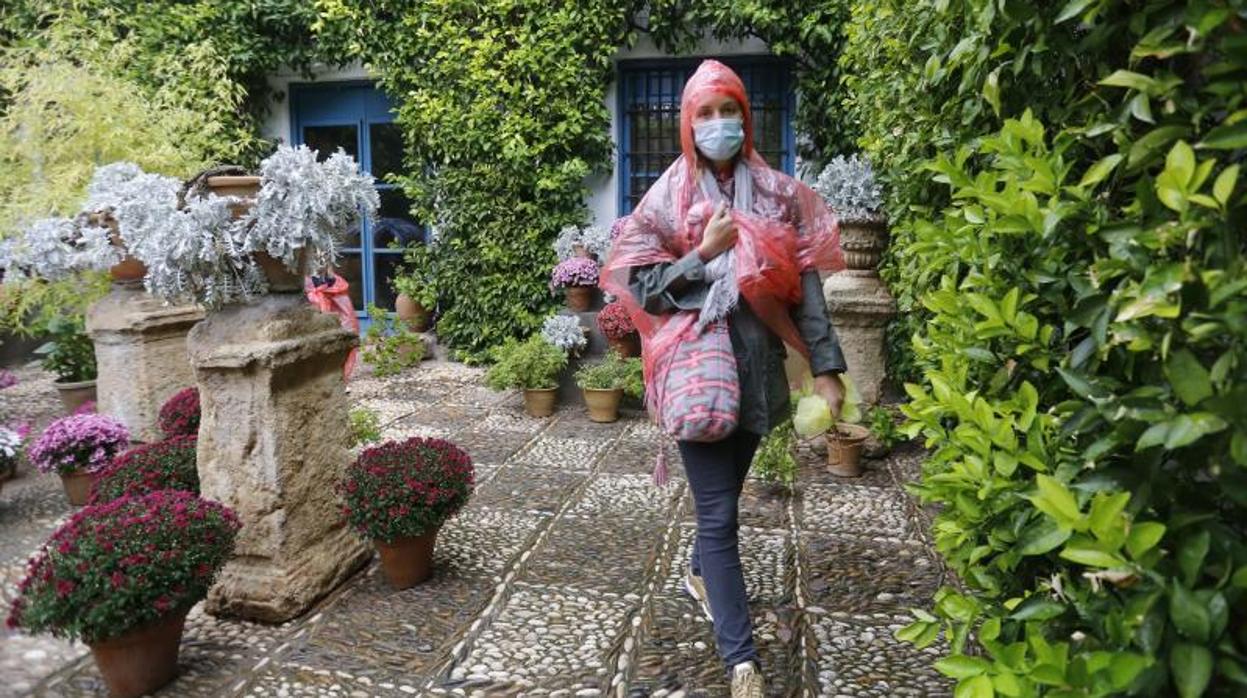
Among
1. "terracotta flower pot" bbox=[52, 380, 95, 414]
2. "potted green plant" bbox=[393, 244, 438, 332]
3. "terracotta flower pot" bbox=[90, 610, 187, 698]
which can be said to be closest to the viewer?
"terracotta flower pot" bbox=[90, 610, 187, 698]

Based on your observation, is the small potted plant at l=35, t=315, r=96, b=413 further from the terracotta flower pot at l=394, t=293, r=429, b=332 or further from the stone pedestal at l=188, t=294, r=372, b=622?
the stone pedestal at l=188, t=294, r=372, b=622

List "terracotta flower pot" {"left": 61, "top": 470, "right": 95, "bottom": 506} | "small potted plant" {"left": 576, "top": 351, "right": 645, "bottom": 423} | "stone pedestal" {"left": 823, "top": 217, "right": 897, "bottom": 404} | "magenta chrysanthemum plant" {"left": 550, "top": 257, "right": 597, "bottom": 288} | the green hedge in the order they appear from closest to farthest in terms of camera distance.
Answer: the green hedge
"terracotta flower pot" {"left": 61, "top": 470, "right": 95, "bottom": 506}
"stone pedestal" {"left": 823, "top": 217, "right": 897, "bottom": 404}
"small potted plant" {"left": 576, "top": 351, "right": 645, "bottom": 423}
"magenta chrysanthemum plant" {"left": 550, "top": 257, "right": 597, "bottom": 288}

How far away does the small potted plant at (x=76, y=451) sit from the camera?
14.0 ft

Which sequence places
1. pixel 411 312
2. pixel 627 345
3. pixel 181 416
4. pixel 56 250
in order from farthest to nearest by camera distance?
pixel 411 312, pixel 627 345, pixel 56 250, pixel 181 416

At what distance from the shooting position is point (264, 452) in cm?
305

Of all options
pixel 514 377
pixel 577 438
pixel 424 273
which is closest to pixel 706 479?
pixel 577 438

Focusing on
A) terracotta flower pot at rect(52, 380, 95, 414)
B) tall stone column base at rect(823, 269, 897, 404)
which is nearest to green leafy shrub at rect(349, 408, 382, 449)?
terracotta flower pot at rect(52, 380, 95, 414)

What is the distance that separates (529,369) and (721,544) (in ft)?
13.0

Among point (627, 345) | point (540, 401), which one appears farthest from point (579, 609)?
point (627, 345)

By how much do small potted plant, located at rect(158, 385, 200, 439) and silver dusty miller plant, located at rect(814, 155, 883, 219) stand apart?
4018mm

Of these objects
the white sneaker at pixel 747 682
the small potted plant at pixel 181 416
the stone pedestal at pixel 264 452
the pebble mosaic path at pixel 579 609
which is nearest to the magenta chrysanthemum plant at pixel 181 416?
the small potted plant at pixel 181 416

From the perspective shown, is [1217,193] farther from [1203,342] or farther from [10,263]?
[10,263]

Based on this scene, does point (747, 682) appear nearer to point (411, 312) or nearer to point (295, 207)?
point (295, 207)

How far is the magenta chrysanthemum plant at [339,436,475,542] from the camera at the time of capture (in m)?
3.05
